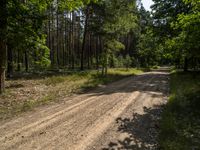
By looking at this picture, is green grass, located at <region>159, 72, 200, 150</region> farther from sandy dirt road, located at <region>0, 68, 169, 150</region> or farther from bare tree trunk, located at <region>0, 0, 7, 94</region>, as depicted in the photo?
bare tree trunk, located at <region>0, 0, 7, 94</region>

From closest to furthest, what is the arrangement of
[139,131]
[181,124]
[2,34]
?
[139,131] < [181,124] < [2,34]

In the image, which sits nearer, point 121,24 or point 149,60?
point 121,24

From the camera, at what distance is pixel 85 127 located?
27.3 ft

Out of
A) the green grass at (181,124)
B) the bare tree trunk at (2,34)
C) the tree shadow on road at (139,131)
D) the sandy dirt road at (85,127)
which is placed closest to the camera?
the sandy dirt road at (85,127)

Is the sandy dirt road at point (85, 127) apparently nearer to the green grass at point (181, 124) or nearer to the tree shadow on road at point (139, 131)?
the tree shadow on road at point (139, 131)

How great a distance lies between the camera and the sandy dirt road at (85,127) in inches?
267

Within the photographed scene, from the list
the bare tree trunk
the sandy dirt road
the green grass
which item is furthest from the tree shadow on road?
the bare tree trunk

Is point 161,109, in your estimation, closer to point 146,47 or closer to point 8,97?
point 8,97

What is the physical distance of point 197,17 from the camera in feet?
37.4

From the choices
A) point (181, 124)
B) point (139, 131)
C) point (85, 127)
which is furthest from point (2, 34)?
point (181, 124)

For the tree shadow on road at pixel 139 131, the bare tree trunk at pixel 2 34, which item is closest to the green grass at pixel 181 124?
the tree shadow on road at pixel 139 131

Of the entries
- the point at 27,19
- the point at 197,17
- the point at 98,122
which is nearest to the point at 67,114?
the point at 98,122

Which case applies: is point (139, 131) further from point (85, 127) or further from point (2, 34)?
point (2, 34)

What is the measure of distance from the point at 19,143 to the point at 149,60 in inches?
2848
